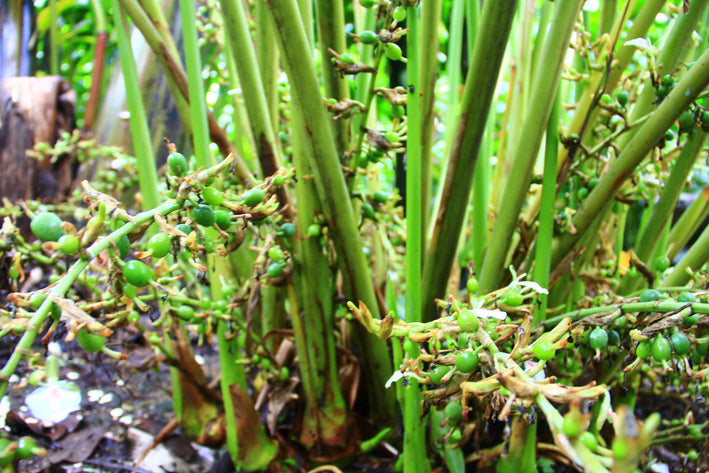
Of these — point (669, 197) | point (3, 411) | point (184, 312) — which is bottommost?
point (3, 411)

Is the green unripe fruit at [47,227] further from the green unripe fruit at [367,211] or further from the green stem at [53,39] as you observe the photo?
the green stem at [53,39]

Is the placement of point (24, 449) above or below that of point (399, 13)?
below

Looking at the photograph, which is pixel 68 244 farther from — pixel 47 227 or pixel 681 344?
pixel 681 344

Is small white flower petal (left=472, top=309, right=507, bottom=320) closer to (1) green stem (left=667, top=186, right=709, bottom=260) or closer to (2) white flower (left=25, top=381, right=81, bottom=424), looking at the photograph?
(2) white flower (left=25, top=381, right=81, bottom=424)

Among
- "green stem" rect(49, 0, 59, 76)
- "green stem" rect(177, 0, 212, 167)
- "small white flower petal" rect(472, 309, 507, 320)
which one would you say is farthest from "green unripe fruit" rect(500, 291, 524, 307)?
"green stem" rect(49, 0, 59, 76)

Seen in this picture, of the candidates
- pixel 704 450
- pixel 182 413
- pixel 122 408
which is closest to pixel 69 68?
pixel 122 408

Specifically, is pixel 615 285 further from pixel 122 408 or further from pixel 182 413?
pixel 122 408

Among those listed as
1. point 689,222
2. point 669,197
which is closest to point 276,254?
point 669,197
